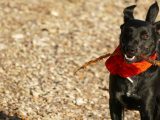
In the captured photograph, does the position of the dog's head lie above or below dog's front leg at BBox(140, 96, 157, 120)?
above

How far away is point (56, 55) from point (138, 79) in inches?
166

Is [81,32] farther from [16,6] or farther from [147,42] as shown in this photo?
[147,42]

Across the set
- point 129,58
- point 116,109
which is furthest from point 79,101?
point 129,58

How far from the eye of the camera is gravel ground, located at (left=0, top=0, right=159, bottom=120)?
10203 mm

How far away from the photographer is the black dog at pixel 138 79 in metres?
7.97

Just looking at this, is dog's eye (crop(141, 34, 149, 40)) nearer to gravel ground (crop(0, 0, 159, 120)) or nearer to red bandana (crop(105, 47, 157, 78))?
red bandana (crop(105, 47, 157, 78))

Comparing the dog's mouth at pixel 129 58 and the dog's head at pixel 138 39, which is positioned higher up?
the dog's head at pixel 138 39

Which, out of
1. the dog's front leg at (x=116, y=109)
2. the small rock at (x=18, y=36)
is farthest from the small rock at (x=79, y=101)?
the small rock at (x=18, y=36)

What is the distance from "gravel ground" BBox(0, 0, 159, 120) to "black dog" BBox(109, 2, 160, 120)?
177 centimetres

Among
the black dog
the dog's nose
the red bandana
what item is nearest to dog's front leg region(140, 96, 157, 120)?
the black dog

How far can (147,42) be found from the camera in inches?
313

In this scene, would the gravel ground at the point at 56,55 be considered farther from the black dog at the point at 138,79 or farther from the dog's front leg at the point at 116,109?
the black dog at the point at 138,79

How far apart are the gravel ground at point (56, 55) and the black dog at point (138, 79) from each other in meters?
1.77

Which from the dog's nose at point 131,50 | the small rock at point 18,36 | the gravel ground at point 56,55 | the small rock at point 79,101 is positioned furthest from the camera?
the small rock at point 18,36
